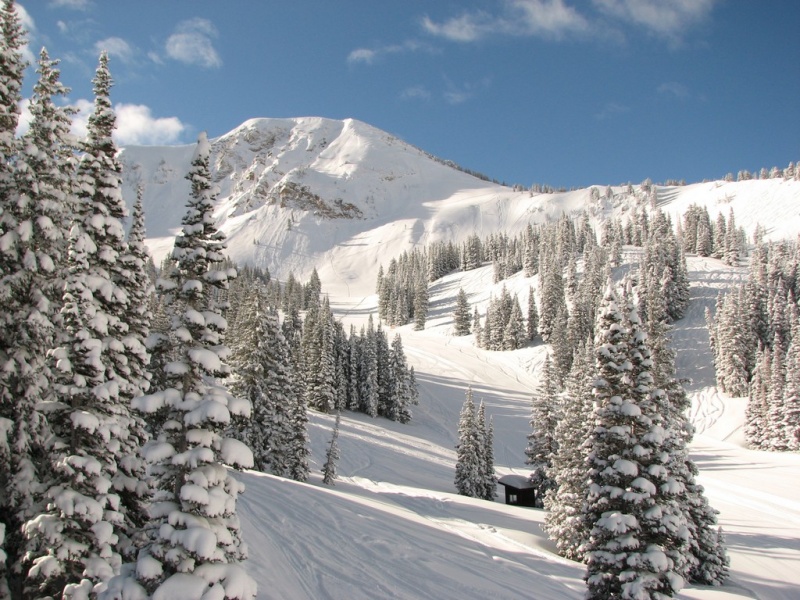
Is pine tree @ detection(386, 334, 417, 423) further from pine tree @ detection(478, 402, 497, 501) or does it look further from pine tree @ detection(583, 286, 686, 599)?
pine tree @ detection(583, 286, 686, 599)

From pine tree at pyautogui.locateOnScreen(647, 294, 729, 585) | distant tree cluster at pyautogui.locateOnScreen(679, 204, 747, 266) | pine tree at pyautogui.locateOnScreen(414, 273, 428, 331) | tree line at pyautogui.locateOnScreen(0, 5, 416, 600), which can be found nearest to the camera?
tree line at pyautogui.locateOnScreen(0, 5, 416, 600)

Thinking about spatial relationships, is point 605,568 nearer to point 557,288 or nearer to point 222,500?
point 222,500

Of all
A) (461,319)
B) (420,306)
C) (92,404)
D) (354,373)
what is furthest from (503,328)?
(92,404)

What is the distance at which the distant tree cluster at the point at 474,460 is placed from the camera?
41.8 meters

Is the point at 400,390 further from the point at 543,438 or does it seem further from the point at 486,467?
the point at 543,438

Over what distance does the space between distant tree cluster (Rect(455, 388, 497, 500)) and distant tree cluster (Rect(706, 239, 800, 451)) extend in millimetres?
38506

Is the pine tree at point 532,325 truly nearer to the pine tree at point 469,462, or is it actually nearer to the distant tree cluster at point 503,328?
the distant tree cluster at point 503,328

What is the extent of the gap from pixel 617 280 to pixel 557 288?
63.7 ft

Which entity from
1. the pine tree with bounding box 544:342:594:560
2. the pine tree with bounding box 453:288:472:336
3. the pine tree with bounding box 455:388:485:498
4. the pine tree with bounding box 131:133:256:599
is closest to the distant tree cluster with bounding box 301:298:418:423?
the pine tree with bounding box 455:388:485:498

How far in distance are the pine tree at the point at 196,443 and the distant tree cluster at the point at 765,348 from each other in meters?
67.4

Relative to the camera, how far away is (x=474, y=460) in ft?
139

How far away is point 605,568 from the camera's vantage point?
54.9 feet

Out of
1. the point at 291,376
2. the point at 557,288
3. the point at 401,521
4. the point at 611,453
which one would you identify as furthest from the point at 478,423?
the point at 557,288

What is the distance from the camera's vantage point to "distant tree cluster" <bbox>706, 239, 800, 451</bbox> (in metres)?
58.3
